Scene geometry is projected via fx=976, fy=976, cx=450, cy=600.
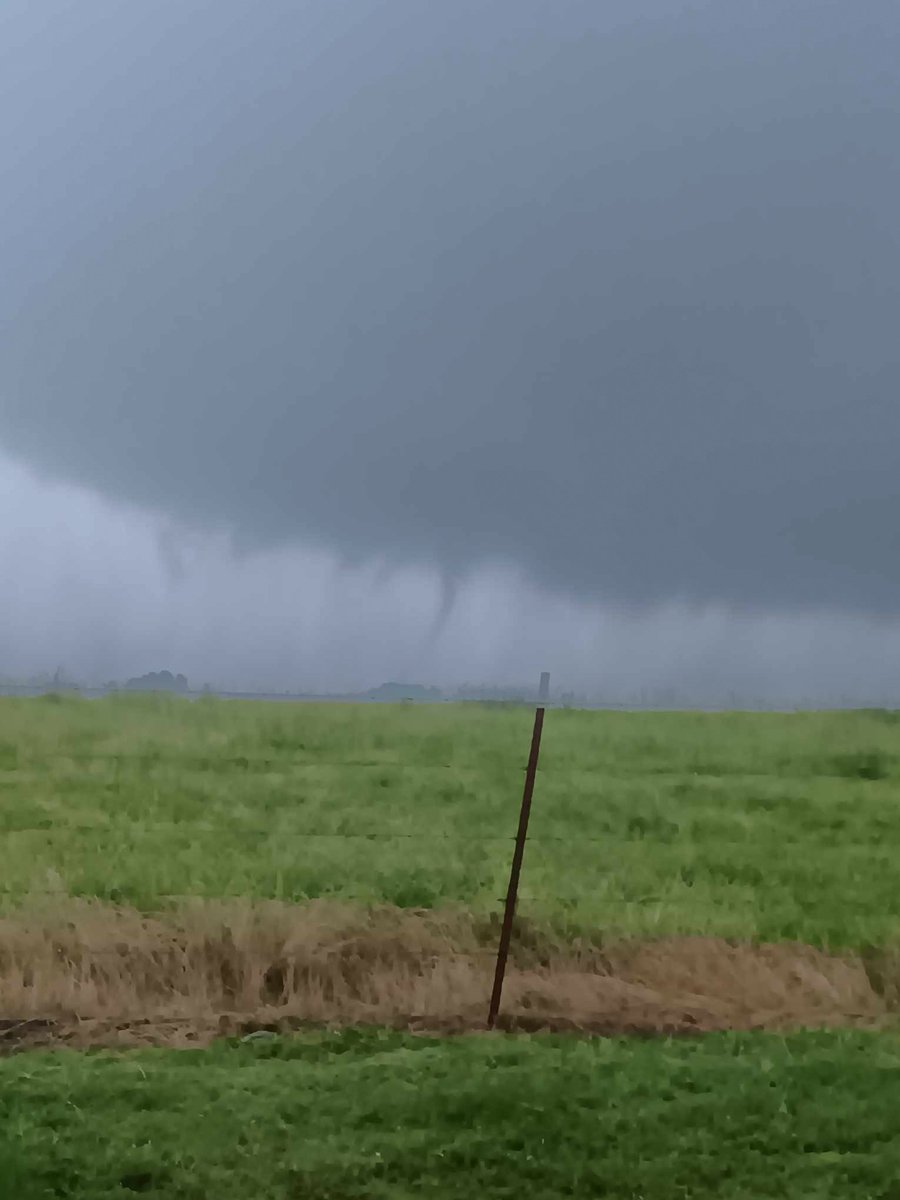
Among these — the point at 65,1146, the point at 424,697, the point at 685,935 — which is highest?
the point at 424,697

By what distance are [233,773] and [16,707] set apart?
83 centimetres

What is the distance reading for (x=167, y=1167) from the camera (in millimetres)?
1868

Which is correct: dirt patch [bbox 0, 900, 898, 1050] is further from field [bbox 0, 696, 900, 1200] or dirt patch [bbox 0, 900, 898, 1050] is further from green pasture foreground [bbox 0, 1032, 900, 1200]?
green pasture foreground [bbox 0, 1032, 900, 1200]

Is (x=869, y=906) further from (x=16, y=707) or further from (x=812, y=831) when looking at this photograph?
(x=16, y=707)

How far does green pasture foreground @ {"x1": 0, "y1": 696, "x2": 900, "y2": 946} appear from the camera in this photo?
3.17 m

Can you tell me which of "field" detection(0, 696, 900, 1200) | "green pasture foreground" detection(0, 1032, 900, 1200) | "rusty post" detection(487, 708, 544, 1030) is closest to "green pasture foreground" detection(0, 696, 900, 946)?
"field" detection(0, 696, 900, 1200)

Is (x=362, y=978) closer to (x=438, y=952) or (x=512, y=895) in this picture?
(x=438, y=952)

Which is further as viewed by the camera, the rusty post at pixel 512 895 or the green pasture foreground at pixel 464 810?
the green pasture foreground at pixel 464 810

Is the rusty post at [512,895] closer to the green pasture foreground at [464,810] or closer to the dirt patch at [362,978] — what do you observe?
the dirt patch at [362,978]

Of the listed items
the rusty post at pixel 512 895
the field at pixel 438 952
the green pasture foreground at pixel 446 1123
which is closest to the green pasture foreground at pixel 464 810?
the field at pixel 438 952

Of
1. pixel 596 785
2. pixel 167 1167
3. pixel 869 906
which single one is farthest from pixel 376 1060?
pixel 869 906

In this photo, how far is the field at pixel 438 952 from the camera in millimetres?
1962

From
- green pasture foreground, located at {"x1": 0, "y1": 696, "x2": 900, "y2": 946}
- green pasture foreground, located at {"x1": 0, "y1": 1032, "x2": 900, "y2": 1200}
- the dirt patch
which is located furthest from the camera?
green pasture foreground, located at {"x1": 0, "y1": 696, "x2": 900, "y2": 946}

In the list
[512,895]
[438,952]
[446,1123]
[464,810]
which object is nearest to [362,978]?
[438,952]
